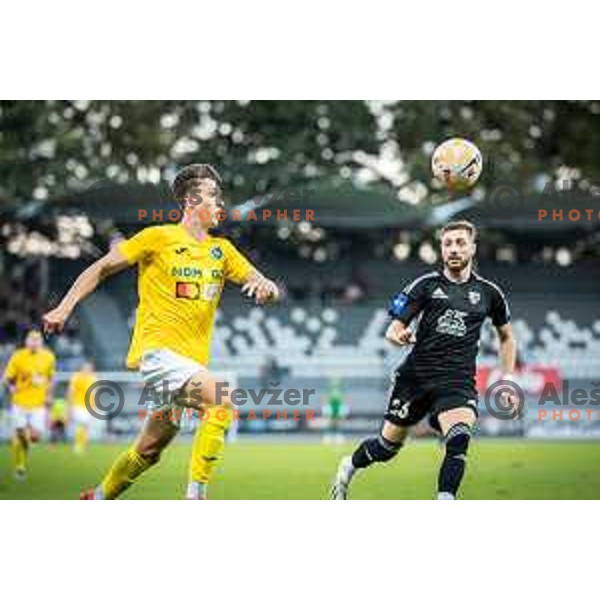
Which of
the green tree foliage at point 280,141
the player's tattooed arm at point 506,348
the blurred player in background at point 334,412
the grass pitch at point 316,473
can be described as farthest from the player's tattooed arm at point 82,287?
the blurred player in background at point 334,412

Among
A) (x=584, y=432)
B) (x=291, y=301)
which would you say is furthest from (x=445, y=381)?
(x=291, y=301)

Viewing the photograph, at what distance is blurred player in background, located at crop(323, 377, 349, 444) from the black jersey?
8951 millimetres

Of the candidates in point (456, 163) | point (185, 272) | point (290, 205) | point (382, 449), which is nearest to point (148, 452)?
point (185, 272)

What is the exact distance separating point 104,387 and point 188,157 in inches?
162

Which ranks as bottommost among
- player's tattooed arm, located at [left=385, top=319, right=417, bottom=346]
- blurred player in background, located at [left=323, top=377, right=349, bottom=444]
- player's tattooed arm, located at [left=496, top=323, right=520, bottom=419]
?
blurred player in background, located at [left=323, top=377, right=349, bottom=444]

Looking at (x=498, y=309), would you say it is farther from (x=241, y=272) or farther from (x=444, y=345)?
(x=241, y=272)

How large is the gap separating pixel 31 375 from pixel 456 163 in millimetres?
5379

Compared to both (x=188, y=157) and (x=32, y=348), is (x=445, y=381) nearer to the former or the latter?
(x=32, y=348)

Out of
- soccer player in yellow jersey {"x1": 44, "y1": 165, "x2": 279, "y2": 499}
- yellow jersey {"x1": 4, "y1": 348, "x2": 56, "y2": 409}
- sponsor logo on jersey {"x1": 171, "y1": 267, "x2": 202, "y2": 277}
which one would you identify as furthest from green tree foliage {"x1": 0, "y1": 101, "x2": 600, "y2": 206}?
sponsor logo on jersey {"x1": 171, "y1": 267, "x2": 202, "y2": 277}

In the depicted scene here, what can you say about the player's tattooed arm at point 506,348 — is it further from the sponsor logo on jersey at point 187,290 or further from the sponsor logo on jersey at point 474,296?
the sponsor logo on jersey at point 187,290

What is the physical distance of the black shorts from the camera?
834cm

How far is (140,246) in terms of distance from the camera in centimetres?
838

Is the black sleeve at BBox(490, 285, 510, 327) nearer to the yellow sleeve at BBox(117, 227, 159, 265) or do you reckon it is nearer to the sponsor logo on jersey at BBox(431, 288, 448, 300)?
the sponsor logo on jersey at BBox(431, 288, 448, 300)
